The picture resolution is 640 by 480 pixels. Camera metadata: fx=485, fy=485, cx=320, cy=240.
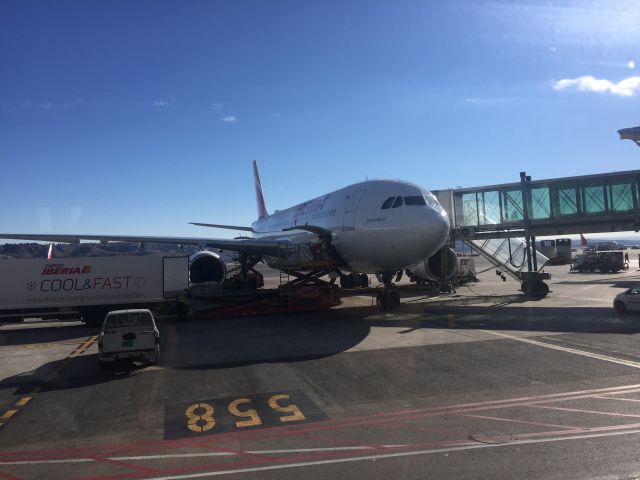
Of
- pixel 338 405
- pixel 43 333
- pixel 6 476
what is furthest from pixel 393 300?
pixel 6 476

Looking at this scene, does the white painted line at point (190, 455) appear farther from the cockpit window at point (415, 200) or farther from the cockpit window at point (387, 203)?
the cockpit window at point (387, 203)

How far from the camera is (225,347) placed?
14820 mm

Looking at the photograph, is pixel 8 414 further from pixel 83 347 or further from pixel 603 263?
pixel 603 263

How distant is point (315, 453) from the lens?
6691mm

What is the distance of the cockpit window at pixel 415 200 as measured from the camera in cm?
1830

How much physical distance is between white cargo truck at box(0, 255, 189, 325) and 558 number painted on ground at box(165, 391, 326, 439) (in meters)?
12.4

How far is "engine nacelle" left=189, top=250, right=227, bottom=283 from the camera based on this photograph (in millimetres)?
26156

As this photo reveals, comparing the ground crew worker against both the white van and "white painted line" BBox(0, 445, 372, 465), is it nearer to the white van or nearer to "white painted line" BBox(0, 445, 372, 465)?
the white van

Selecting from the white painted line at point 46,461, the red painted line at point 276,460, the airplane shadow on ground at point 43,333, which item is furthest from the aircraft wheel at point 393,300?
the white painted line at point 46,461

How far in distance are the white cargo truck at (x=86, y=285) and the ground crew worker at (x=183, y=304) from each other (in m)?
0.22

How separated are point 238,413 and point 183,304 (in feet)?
43.3

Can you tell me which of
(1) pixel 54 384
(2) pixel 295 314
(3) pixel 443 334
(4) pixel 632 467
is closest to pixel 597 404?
(4) pixel 632 467

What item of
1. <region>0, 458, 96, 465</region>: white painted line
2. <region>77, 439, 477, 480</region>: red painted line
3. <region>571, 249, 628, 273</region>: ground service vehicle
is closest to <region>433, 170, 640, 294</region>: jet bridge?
<region>77, 439, 477, 480</region>: red painted line

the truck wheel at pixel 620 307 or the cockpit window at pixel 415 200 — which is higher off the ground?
the cockpit window at pixel 415 200
